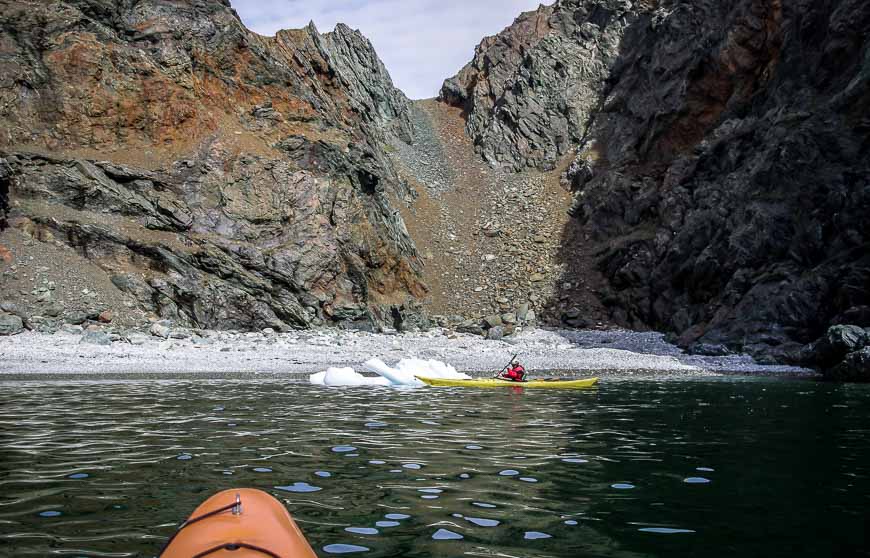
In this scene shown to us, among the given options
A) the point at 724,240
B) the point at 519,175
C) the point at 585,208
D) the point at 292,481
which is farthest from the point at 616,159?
the point at 292,481

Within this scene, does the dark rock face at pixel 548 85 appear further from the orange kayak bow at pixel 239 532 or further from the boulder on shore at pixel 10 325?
the orange kayak bow at pixel 239 532

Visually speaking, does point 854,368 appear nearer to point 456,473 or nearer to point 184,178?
point 456,473

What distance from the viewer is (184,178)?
40.3 metres

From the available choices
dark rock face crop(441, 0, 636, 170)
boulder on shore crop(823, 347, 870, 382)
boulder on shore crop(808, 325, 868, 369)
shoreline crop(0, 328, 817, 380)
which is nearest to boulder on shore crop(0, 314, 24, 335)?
shoreline crop(0, 328, 817, 380)

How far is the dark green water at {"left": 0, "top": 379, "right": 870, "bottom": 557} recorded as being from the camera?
226 inches

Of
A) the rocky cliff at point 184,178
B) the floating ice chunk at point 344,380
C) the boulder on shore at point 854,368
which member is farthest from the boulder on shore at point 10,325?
the boulder on shore at point 854,368

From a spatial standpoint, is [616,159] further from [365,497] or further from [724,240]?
[365,497]

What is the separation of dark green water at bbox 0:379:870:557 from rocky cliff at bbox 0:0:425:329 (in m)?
20.5

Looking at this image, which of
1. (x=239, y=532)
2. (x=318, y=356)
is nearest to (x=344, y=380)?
(x=318, y=356)

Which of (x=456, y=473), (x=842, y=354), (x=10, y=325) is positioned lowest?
(x=456, y=473)

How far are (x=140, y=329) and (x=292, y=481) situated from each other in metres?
26.4

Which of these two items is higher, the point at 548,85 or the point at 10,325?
the point at 548,85

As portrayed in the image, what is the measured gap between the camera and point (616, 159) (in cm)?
5578

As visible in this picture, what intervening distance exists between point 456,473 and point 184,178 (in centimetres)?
3688
